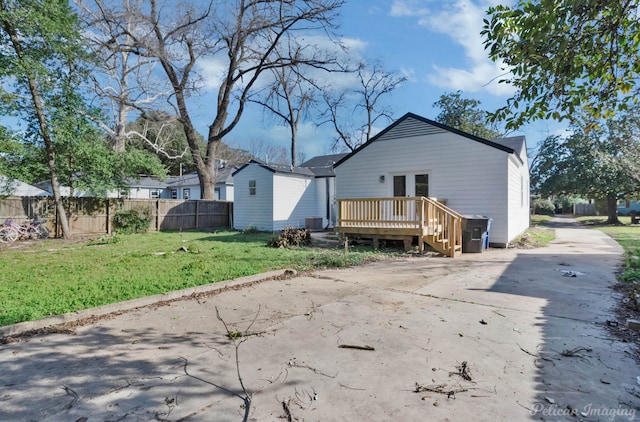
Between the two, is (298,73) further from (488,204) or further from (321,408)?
(321,408)

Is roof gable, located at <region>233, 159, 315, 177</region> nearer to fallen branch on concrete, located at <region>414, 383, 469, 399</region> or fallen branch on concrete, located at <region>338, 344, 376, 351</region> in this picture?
fallen branch on concrete, located at <region>338, 344, 376, 351</region>

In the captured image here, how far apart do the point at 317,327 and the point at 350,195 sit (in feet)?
34.6

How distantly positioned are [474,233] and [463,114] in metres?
23.9

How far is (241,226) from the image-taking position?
60.1 feet

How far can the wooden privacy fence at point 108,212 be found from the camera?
13.4 meters

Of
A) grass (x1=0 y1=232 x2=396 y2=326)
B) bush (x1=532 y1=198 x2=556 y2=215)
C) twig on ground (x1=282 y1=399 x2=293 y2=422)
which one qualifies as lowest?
twig on ground (x1=282 y1=399 x2=293 y2=422)

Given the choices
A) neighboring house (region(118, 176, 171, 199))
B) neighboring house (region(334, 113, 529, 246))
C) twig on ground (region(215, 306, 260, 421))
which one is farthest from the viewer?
neighboring house (region(118, 176, 171, 199))

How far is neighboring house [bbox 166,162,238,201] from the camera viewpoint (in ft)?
91.2

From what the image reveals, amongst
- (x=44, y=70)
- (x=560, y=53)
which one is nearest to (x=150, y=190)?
(x=44, y=70)

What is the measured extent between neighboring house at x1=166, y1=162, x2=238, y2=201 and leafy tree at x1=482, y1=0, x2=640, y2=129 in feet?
82.9

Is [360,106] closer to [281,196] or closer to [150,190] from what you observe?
[281,196]

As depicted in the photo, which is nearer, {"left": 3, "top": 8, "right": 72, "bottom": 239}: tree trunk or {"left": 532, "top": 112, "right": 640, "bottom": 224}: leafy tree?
{"left": 3, "top": 8, "right": 72, "bottom": 239}: tree trunk

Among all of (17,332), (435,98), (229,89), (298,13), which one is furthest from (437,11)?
(435,98)

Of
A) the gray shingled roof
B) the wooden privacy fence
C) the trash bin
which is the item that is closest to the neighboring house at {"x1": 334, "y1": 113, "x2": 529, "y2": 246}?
the trash bin
